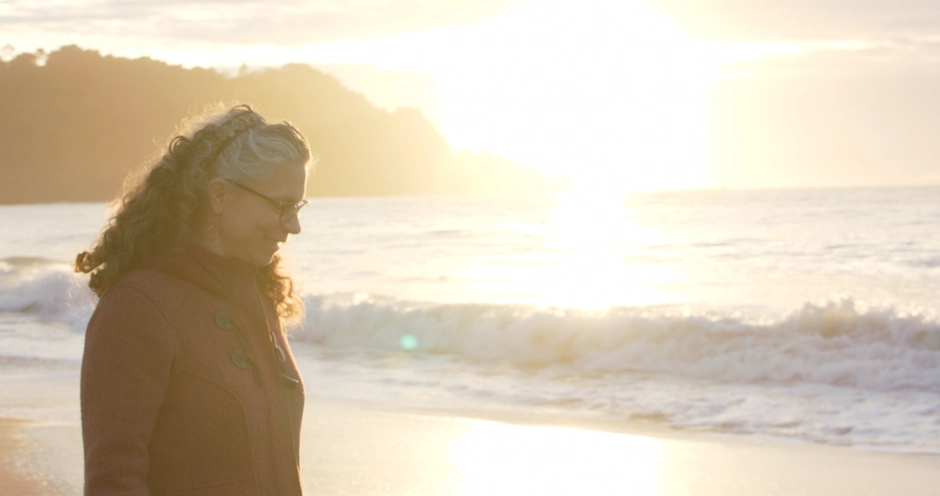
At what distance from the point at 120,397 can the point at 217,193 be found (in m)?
0.50

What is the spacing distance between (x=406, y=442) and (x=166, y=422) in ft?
17.6

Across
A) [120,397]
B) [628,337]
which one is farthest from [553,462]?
[628,337]

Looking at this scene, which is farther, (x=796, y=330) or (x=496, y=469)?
(x=796, y=330)

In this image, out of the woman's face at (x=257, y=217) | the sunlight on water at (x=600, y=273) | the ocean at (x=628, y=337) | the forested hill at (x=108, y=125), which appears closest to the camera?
the woman's face at (x=257, y=217)

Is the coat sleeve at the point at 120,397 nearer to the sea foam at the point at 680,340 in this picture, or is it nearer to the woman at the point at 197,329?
the woman at the point at 197,329

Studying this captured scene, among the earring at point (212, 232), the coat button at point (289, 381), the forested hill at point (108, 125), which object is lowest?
the coat button at point (289, 381)

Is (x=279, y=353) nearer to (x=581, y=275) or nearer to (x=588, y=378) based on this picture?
(x=588, y=378)

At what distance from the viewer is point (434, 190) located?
188 meters

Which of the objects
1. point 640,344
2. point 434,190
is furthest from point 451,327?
point 434,190

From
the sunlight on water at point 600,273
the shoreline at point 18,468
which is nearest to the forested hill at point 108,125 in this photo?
the sunlight on water at point 600,273

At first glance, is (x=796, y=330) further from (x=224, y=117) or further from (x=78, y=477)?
(x=224, y=117)

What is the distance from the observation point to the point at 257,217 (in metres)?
2.08

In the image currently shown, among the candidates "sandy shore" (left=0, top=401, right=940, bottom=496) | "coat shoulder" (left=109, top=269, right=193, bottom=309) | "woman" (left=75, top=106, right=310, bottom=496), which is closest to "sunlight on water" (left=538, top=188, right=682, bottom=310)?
"sandy shore" (left=0, top=401, right=940, bottom=496)

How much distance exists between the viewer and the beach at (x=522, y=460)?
5.98 metres
